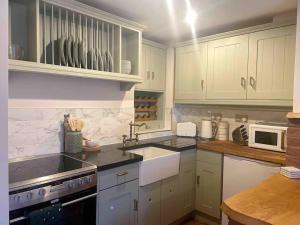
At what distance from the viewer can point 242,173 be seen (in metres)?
2.22

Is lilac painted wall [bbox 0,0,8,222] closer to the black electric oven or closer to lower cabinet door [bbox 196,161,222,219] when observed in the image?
the black electric oven

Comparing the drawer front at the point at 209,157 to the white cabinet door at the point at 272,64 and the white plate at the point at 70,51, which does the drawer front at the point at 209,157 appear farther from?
the white plate at the point at 70,51

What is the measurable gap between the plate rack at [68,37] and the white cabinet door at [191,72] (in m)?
0.87

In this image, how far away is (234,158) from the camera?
227cm

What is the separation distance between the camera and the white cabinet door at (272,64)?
7.08 feet

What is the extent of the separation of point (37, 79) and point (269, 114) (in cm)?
238

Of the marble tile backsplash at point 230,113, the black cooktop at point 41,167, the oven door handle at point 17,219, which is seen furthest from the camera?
the marble tile backsplash at point 230,113

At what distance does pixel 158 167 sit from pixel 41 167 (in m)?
0.97

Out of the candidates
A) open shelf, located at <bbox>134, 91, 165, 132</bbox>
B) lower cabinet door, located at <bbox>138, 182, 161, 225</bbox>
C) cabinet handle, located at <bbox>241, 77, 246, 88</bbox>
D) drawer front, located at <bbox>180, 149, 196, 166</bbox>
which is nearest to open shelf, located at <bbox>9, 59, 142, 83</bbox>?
open shelf, located at <bbox>134, 91, 165, 132</bbox>

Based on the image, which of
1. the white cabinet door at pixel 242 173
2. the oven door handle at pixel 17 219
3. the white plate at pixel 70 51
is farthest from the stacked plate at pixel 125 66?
the oven door handle at pixel 17 219

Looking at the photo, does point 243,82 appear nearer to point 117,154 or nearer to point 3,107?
point 117,154

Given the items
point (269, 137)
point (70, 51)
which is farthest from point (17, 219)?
point (269, 137)

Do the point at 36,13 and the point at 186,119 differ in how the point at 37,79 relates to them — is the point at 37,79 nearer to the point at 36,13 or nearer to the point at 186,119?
the point at 36,13

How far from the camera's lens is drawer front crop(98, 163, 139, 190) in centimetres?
168
